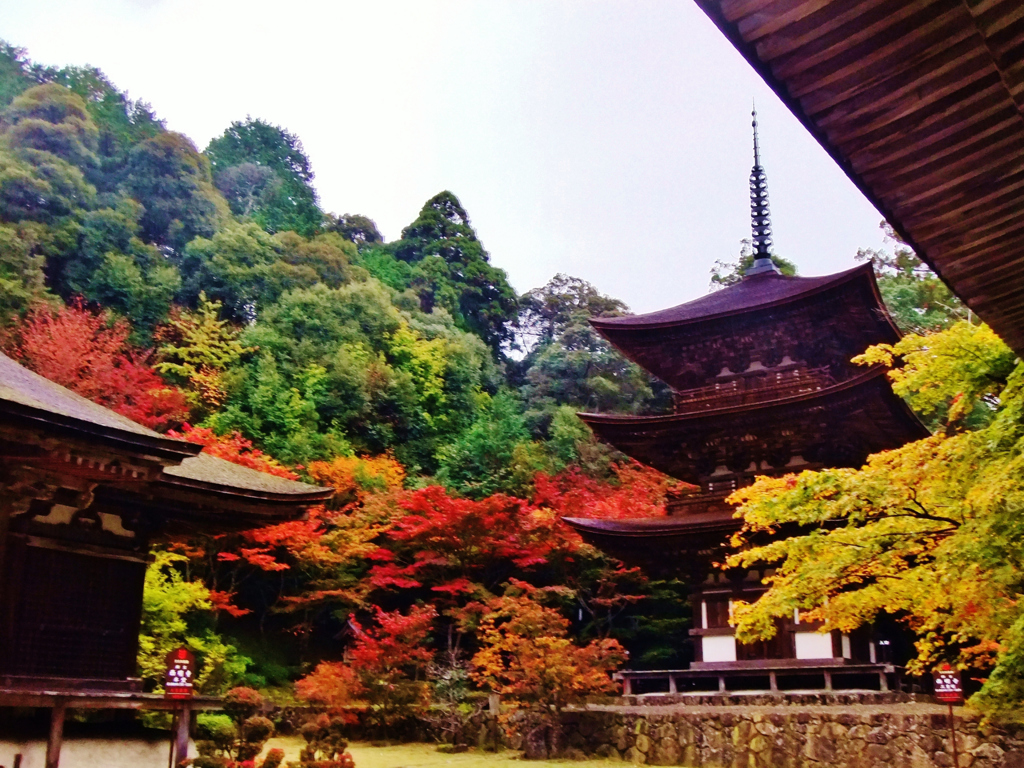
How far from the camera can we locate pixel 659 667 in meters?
22.0

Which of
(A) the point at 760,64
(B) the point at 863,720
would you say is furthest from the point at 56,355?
(A) the point at 760,64

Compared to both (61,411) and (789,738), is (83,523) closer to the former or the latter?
(61,411)

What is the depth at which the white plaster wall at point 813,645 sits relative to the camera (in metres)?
14.3

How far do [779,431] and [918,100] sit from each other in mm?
13397

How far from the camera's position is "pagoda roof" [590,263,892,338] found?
51.3ft

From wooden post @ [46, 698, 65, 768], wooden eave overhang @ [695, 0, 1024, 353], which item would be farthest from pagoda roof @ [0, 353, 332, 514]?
wooden eave overhang @ [695, 0, 1024, 353]

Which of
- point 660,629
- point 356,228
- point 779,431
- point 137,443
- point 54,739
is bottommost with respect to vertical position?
point 54,739

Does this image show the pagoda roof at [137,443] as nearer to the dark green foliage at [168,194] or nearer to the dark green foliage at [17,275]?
the dark green foliage at [17,275]

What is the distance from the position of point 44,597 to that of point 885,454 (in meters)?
8.00

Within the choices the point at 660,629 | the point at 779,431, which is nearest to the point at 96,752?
the point at 779,431

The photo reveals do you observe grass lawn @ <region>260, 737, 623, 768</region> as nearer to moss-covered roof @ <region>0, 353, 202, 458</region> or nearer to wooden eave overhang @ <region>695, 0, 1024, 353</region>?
moss-covered roof @ <region>0, 353, 202, 458</region>

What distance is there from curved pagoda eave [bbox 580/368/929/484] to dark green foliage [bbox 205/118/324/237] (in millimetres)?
30552

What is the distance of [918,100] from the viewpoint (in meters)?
2.79

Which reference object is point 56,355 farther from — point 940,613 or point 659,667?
point 940,613
